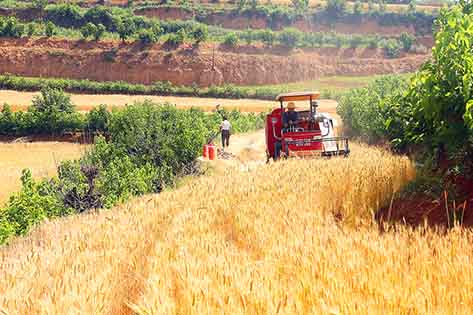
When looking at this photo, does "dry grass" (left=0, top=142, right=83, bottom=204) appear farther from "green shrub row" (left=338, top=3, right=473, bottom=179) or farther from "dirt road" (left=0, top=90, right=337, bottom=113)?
"green shrub row" (left=338, top=3, right=473, bottom=179)

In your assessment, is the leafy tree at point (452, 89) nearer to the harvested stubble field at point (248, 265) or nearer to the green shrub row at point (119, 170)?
the harvested stubble field at point (248, 265)

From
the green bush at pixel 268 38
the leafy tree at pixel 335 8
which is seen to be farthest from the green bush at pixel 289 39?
the leafy tree at pixel 335 8

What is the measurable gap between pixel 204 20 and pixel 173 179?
9143 centimetres

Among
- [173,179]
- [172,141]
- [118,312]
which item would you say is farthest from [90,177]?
[118,312]

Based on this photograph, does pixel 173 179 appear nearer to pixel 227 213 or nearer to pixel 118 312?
pixel 227 213

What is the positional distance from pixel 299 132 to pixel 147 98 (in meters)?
42.7

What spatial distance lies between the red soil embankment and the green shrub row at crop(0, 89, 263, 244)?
5356cm

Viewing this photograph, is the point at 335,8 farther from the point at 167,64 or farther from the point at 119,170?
the point at 119,170

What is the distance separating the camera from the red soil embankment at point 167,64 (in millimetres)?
75625

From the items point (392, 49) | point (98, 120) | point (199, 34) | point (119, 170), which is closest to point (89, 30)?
point (199, 34)

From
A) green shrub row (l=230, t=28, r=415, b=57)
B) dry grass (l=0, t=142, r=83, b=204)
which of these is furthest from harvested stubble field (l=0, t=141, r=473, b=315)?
green shrub row (l=230, t=28, r=415, b=57)

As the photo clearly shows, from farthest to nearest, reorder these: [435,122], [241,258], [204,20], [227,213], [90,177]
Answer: [204,20] < [90,177] < [435,122] < [227,213] < [241,258]

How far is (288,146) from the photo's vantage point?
50.5ft

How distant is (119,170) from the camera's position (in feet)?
52.1
